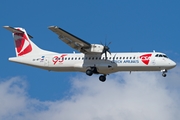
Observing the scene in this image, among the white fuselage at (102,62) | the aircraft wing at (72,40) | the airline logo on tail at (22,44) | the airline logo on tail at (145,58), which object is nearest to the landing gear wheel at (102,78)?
the white fuselage at (102,62)

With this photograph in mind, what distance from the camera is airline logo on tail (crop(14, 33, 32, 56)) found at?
52.1 meters

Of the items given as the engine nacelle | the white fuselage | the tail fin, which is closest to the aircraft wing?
the engine nacelle

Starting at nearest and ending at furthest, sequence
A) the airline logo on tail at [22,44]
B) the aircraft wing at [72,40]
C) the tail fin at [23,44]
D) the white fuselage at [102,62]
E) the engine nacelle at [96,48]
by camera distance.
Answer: the aircraft wing at [72,40]
the white fuselage at [102,62]
the engine nacelle at [96,48]
the tail fin at [23,44]
the airline logo on tail at [22,44]

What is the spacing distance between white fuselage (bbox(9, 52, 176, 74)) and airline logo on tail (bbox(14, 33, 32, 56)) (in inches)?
35.3

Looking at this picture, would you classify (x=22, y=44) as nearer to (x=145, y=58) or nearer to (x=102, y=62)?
(x=102, y=62)

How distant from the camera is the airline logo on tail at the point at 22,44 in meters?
52.1

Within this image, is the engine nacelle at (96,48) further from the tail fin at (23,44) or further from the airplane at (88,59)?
the tail fin at (23,44)

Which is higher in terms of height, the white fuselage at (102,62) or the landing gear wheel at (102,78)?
the white fuselage at (102,62)

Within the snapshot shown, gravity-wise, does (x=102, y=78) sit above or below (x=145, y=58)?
below

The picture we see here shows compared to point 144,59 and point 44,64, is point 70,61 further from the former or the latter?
point 144,59

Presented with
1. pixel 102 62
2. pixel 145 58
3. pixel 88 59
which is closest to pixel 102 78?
pixel 88 59

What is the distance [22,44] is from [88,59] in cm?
724

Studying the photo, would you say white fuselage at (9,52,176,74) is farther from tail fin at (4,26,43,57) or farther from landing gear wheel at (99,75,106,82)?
landing gear wheel at (99,75,106,82)

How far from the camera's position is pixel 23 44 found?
52.6 metres
